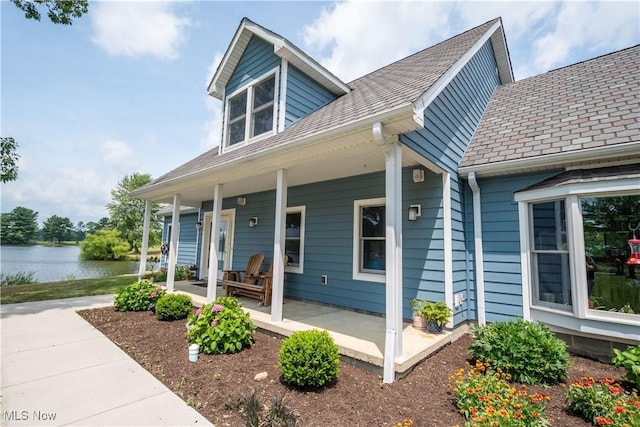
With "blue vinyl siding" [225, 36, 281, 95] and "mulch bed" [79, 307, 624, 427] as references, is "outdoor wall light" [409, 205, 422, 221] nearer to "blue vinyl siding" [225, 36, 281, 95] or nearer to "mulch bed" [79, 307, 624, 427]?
"mulch bed" [79, 307, 624, 427]

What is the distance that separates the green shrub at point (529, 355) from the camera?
2898 mm

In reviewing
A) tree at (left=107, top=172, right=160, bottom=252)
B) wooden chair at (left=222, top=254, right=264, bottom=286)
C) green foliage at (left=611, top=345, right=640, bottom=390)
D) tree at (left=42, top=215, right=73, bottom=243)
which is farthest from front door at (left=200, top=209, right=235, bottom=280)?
tree at (left=42, top=215, right=73, bottom=243)

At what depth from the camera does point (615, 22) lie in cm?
588

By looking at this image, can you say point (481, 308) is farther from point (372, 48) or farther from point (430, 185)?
point (372, 48)

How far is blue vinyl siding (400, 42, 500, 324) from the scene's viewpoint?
3910 millimetres

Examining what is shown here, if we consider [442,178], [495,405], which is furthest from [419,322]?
[442,178]

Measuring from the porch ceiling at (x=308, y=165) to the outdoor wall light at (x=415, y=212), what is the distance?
2.32ft

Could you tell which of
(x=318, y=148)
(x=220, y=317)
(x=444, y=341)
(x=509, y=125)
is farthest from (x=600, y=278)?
(x=220, y=317)

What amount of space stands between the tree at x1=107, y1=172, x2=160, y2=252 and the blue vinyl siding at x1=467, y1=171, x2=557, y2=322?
3396cm

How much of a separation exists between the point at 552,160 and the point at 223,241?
26.4 feet

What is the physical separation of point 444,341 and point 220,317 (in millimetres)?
3059

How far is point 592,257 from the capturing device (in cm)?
359

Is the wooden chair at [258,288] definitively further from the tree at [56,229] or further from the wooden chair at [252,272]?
the tree at [56,229]

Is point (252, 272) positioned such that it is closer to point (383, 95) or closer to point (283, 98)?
point (283, 98)
